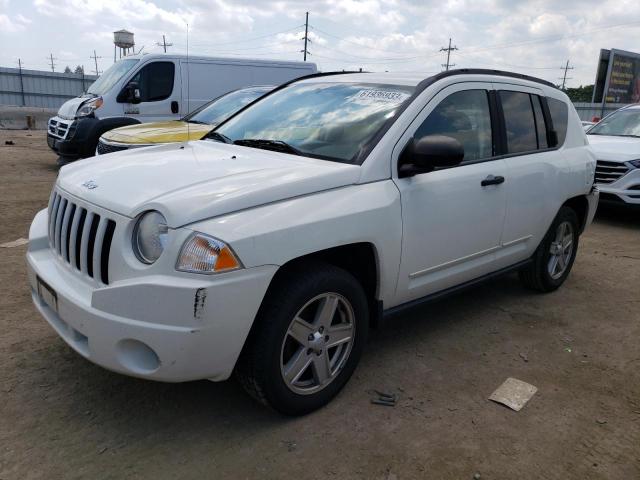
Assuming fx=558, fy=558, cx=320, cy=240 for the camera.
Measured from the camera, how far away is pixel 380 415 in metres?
2.94

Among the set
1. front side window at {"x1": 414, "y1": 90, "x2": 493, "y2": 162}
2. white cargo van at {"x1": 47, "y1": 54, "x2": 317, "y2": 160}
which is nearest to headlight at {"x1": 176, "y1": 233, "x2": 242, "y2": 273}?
front side window at {"x1": 414, "y1": 90, "x2": 493, "y2": 162}

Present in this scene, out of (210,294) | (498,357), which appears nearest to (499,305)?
(498,357)

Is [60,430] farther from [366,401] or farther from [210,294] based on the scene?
[366,401]

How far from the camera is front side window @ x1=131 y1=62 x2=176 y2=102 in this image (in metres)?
9.95

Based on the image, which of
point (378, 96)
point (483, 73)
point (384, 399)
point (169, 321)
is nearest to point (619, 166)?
point (483, 73)

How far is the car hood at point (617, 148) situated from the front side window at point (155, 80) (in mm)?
7210

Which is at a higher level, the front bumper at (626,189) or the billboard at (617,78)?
the billboard at (617,78)

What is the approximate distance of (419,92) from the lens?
3383 millimetres

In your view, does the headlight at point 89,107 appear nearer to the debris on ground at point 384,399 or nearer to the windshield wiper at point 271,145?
the windshield wiper at point 271,145

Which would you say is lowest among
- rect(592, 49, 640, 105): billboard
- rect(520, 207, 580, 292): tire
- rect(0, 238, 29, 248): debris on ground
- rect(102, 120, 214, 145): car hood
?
rect(0, 238, 29, 248): debris on ground

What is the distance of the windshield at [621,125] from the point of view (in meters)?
8.76

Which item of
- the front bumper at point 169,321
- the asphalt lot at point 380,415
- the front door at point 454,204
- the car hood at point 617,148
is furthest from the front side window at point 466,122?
the car hood at point 617,148

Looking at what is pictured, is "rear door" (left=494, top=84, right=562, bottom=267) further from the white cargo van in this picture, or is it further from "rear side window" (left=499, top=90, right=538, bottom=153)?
the white cargo van

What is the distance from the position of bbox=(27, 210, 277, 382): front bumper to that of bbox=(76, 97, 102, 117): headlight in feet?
26.6
